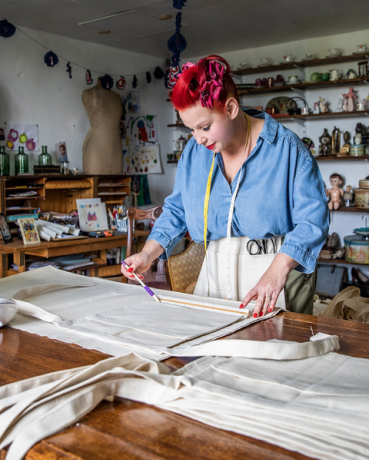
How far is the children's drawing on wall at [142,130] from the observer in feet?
18.1

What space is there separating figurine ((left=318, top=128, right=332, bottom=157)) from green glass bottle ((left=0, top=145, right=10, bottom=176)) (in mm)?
3003

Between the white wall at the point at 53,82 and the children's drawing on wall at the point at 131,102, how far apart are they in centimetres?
9

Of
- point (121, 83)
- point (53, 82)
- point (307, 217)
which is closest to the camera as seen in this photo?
point (307, 217)

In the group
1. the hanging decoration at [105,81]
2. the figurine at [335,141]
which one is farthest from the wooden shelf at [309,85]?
the hanging decoration at [105,81]

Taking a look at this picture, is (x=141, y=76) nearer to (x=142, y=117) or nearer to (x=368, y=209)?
(x=142, y=117)

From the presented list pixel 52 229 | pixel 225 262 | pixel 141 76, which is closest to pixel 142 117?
pixel 141 76

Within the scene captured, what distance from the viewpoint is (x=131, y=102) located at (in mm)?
5457

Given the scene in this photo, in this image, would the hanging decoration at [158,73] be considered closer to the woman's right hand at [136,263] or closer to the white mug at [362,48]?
the white mug at [362,48]

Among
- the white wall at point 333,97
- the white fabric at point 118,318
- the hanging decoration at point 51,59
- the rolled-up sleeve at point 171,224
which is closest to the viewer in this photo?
the white fabric at point 118,318

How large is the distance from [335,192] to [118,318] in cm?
400

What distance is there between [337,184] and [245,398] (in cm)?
448

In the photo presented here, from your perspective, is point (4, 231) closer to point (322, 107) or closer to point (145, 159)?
point (145, 159)

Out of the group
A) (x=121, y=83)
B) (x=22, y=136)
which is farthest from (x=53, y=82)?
(x=121, y=83)

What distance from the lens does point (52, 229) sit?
385cm
